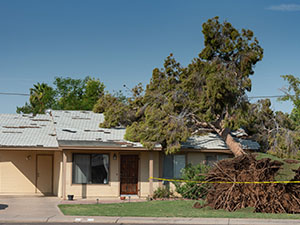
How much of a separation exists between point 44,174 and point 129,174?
4843 millimetres

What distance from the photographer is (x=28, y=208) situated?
17.3 m

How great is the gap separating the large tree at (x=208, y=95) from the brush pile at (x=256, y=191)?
4.13 m

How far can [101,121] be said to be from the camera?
84.9 ft

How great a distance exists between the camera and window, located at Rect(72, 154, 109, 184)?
70.5 ft

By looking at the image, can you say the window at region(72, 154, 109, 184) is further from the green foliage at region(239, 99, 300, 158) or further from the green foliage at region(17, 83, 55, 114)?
the green foliage at region(17, 83, 55, 114)

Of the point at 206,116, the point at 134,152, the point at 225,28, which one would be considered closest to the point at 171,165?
the point at 134,152

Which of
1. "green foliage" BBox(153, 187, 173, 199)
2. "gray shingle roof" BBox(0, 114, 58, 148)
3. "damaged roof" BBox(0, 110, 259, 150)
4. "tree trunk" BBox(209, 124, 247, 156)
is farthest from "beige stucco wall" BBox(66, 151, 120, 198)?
"tree trunk" BBox(209, 124, 247, 156)

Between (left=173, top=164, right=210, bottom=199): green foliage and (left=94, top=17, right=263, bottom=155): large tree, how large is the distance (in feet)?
5.10

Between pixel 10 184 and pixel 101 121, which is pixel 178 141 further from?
pixel 10 184

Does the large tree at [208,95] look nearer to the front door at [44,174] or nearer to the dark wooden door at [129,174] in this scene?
the dark wooden door at [129,174]

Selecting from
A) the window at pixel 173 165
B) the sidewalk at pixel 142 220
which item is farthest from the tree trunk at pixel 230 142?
the sidewalk at pixel 142 220

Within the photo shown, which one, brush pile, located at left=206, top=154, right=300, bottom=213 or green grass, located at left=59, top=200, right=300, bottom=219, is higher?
brush pile, located at left=206, top=154, right=300, bottom=213

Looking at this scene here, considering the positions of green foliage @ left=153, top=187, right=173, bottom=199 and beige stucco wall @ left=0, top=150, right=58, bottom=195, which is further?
beige stucco wall @ left=0, top=150, right=58, bottom=195

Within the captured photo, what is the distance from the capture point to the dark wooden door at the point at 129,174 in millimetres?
22328
